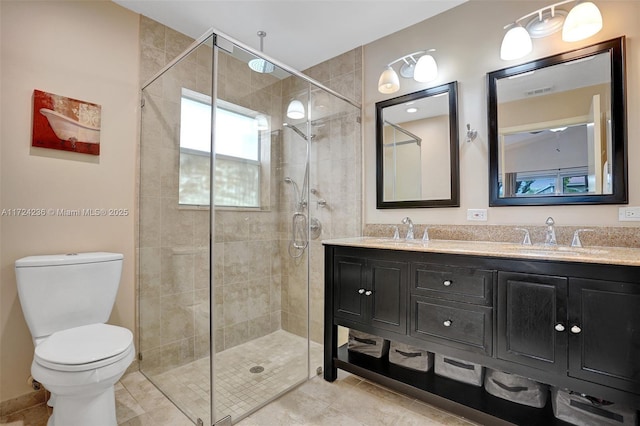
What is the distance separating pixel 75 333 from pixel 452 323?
202 cm

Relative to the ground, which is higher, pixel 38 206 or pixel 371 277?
pixel 38 206

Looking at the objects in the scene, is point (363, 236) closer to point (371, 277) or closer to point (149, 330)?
point (371, 277)

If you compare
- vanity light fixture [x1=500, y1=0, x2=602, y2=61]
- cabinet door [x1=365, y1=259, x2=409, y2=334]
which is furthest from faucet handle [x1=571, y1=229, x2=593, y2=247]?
vanity light fixture [x1=500, y1=0, x2=602, y2=61]

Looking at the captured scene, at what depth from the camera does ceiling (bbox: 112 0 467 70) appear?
2.14 meters

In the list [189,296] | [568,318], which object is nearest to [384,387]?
[568,318]

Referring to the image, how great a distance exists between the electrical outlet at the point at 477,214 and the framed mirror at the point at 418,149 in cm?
11

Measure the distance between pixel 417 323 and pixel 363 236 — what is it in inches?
39.4

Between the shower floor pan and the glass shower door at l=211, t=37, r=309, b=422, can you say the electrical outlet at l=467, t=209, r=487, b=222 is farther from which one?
the shower floor pan

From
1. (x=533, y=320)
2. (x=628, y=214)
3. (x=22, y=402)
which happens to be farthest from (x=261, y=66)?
(x=22, y=402)

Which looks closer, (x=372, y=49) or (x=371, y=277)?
(x=371, y=277)

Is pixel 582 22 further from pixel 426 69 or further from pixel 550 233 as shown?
pixel 550 233

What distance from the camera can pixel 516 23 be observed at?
6.08 feet

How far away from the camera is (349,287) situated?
2037mm

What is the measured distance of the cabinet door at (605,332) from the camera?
47.0 inches
